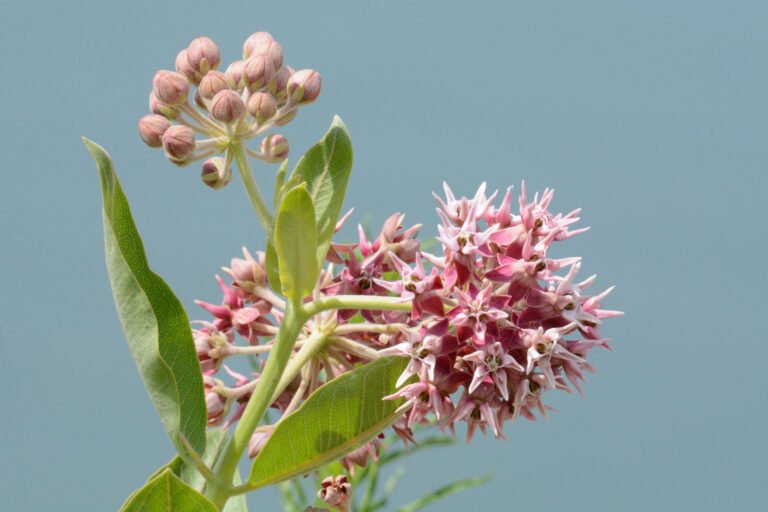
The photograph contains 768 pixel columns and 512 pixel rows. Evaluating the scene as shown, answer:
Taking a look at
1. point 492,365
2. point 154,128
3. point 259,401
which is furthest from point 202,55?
point 492,365

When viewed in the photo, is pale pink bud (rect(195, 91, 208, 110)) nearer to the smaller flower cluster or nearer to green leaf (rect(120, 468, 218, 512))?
the smaller flower cluster

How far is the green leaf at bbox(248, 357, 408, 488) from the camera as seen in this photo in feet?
3.89

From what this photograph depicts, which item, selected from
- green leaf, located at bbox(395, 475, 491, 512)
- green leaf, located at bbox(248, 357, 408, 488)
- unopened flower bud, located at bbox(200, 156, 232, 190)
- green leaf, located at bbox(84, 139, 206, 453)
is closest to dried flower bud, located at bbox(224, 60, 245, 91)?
unopened flower bud, located at bbox(200, 156, 232, 190)

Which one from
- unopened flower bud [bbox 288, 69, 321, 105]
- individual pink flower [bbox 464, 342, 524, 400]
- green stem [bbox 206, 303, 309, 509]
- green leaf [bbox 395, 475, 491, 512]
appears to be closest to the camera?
individual pink flower [bbox 464, 342, 524, 400]

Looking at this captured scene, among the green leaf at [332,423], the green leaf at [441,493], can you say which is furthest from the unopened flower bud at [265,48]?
the green leaf at [441,493]

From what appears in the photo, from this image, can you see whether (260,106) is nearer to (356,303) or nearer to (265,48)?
(265,48)

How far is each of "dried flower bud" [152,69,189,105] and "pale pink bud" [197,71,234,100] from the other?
0.07 feet

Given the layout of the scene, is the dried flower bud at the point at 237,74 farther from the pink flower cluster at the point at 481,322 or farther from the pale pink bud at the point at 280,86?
the pink flower cluster at the point at 481,322

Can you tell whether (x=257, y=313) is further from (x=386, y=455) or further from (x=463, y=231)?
(x=386, y=455)

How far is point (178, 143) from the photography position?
1237 mm

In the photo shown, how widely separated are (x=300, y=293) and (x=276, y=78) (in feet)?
1.03

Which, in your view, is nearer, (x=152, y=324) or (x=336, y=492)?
(x=152, y=324)

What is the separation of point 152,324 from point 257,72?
1.18ft

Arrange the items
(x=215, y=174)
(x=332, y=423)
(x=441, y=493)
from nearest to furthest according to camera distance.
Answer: (x=332, y=423)
(x=215, y=174)
(x=441, y=493)
